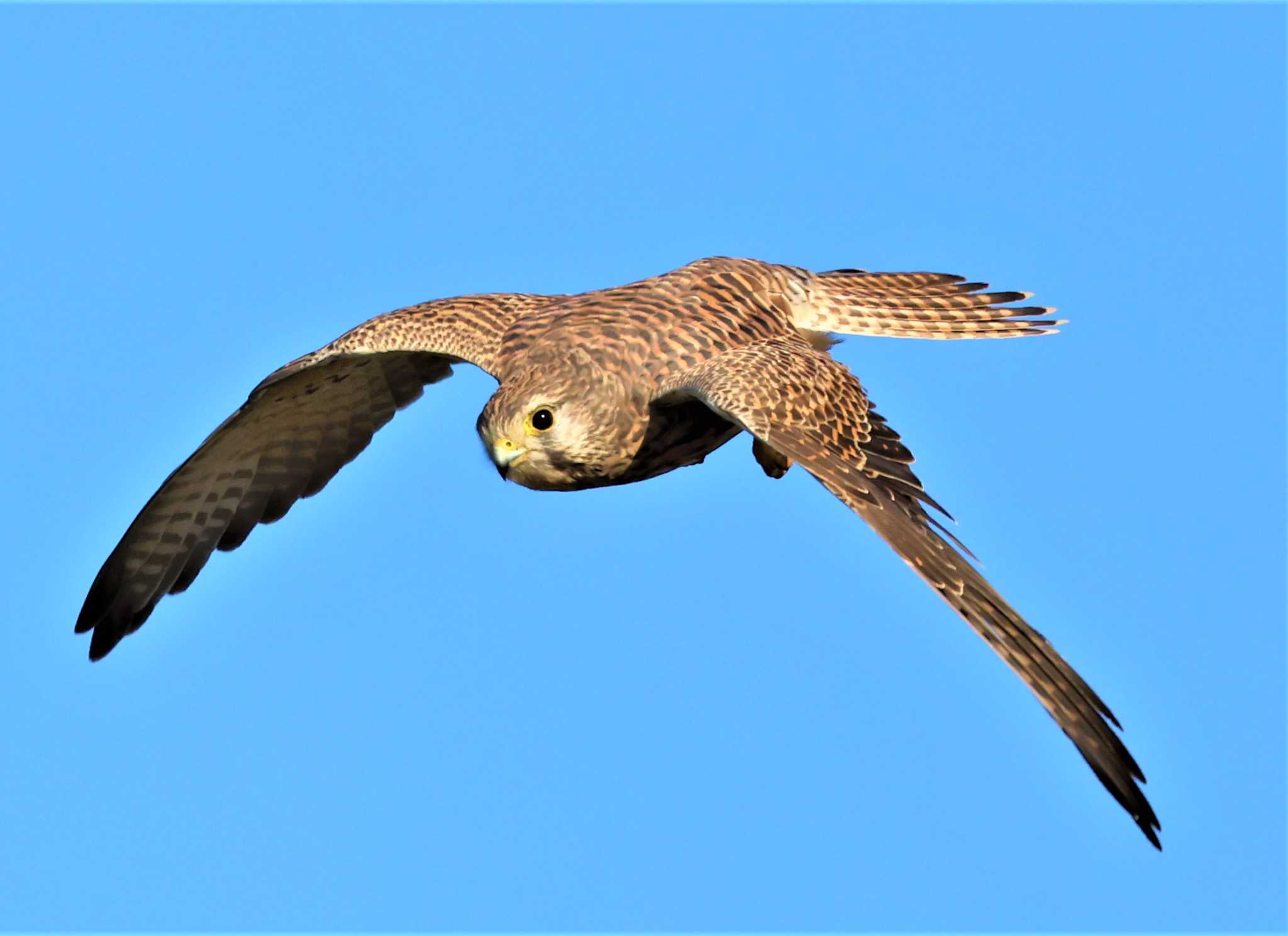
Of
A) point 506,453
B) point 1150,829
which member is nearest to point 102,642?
point 506,453

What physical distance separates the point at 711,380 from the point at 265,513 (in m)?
4.07

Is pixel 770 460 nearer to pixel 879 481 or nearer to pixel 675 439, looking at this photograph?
pixel 675 439

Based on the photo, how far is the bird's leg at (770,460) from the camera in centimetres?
1196

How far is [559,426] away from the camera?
1090 cm

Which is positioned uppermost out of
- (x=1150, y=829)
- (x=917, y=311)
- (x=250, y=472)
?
(x=917, y=311)

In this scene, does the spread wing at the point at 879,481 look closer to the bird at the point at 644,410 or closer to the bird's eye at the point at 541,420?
the bird at the point at 644,410

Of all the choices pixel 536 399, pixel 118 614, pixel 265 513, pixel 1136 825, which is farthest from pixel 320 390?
pixel 1136 825

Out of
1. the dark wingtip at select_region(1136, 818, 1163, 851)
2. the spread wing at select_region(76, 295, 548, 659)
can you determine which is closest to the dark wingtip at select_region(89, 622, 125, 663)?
the spread wing at select_region(76, 295, 548, 659)

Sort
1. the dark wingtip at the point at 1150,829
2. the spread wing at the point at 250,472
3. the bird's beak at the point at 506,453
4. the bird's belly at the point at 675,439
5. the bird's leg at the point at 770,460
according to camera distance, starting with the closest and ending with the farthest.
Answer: the dark wingtip at the point at 1150,829 < the bird's beak at the point at 506,453 < the bird's belly at the point at 675,439 < the bird's leg at the point at 770,460 < the spread wing at the point at 250,472

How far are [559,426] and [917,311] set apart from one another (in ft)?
9.02

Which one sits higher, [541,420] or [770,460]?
[770,460]

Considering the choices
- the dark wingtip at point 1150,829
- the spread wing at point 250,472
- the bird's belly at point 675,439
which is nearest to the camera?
the dark wingtip at point 1150,829

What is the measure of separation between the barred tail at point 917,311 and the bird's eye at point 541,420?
2.12 m

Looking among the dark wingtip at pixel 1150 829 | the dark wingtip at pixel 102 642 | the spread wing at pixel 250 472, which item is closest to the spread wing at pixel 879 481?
the dark wingtip at pixel 1150 829
